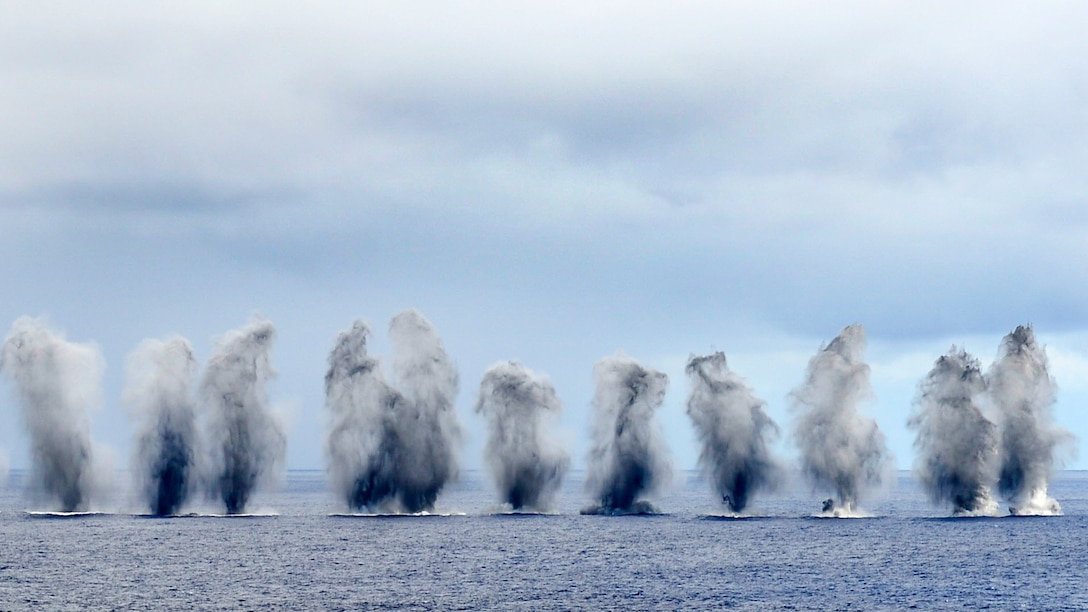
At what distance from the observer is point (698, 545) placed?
126m

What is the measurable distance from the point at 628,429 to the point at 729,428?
44.1 ft

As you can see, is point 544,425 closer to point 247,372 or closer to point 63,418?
point 247,372

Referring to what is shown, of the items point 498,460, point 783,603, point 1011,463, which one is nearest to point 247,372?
point 498,460

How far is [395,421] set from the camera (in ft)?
499

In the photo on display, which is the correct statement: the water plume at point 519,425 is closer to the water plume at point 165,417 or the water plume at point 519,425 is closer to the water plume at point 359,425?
the water plume at point 359,425

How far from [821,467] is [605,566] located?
158 ft

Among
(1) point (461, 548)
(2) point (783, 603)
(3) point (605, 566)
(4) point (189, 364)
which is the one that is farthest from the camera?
(4) point (189, 364)

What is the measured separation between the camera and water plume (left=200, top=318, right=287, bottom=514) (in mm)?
153000

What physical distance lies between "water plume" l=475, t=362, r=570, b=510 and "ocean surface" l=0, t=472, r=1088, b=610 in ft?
21.2

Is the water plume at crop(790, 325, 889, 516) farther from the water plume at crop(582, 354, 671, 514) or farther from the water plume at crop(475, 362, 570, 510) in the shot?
the water plume at crop(475, 362, 570, 510)

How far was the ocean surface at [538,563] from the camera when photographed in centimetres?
8794

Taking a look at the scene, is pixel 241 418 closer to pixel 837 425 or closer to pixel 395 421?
pixel 395 421

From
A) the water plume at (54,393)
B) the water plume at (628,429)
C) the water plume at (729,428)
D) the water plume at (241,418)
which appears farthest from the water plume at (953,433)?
the water plume at (54,393)

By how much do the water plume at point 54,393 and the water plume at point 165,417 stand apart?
23.7ft
